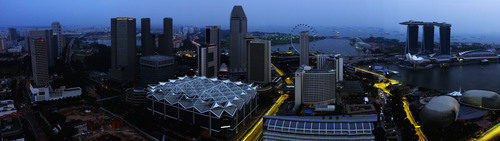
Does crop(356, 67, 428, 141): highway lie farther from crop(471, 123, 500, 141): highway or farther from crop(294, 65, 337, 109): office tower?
crop(294, 65, 337, 109): office tower

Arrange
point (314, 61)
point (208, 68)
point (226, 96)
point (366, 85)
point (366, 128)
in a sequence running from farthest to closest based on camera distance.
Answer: point (314, 61)
point (208, 68)
point (366, 85)
point (226, 96)
point (366, 128)

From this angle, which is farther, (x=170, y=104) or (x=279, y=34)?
(x=279, y=34)

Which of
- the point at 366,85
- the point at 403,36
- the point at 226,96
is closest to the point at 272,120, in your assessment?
the point at 226,96

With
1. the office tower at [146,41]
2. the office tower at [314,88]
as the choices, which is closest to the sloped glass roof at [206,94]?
the office tower at [314,88]

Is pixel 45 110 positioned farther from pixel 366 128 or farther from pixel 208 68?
pixel 366 128

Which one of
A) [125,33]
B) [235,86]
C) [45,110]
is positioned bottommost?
[45,110]

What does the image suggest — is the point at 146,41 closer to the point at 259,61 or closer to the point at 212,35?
the point at 212,35

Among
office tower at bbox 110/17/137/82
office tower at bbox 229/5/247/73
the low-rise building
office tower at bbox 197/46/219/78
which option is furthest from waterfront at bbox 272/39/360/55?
the low-rise building
